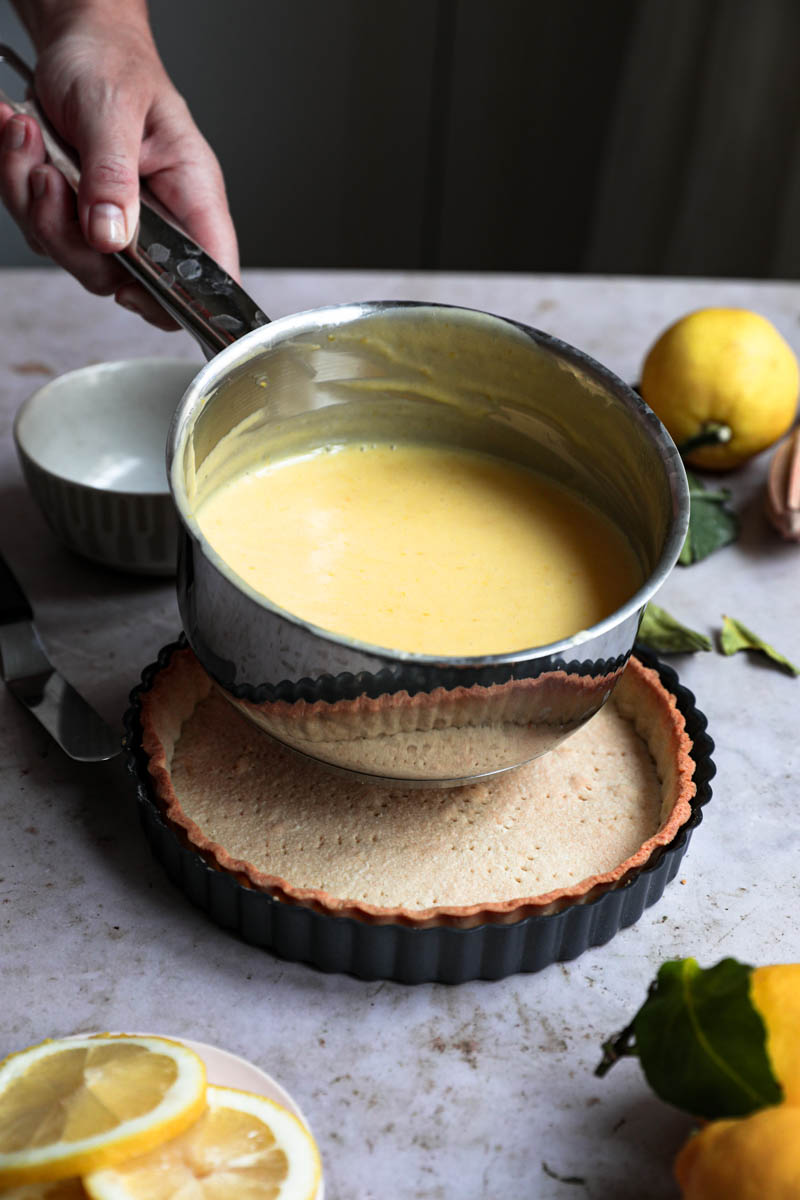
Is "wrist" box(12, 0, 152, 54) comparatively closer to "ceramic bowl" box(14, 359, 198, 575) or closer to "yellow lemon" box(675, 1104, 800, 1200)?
"ceramic bowl" box(14, 359, 198, 575)

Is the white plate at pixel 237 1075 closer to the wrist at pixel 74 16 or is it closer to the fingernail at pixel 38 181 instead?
the fingernail at pixel 38 181

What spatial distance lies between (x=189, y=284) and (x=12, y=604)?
0.37 m

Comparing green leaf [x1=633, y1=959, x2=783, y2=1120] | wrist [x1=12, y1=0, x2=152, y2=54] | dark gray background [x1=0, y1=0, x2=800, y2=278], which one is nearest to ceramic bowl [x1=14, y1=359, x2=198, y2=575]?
wrist [x1=12, y1=0, x2=152, y2=54]

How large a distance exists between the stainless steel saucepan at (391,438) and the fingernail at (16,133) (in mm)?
29

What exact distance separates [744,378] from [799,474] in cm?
13

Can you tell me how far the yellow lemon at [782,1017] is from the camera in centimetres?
77

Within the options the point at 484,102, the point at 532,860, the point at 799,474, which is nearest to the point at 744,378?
the point at 799,474

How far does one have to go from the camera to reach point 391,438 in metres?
1.25

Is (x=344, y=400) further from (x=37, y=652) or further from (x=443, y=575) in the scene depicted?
(x=37, y=652)

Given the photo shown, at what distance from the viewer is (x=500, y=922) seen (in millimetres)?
942

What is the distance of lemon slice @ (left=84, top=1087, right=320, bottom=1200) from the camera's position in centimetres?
71

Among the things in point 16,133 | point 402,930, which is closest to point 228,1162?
point 402,930

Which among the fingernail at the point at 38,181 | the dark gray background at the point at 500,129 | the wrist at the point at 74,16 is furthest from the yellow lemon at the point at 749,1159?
the dark gray background at the point at 500,129

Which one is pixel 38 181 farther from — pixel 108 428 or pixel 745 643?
pixel 745 643
